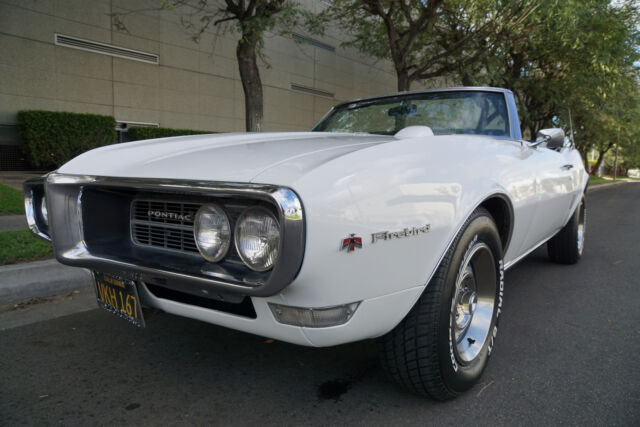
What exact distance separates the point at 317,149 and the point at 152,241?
2.71 feet

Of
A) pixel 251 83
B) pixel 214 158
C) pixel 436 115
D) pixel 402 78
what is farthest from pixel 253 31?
pixel 214 158

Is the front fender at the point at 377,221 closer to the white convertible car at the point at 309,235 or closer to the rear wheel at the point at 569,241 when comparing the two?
the white convertible car at the point at 309,235

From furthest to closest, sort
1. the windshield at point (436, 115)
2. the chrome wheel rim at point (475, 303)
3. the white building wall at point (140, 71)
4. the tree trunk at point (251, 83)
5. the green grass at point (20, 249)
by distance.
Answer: the white building wall at point (140, 71)
the tree trunk at point (251, 83)
the green grass at point (20, 249)
the windshield at point (436, 115)
the chrome wheel rim at point (475, 303)

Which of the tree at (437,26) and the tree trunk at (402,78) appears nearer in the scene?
the tree at (437,26)

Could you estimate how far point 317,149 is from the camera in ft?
5.75

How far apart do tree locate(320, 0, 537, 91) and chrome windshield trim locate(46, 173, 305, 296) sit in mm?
8832

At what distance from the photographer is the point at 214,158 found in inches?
67.8

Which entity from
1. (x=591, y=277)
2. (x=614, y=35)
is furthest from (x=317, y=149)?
(x=614, y=35)

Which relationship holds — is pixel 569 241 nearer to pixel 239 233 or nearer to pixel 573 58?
pixel 239 233

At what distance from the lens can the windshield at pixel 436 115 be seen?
2885mm

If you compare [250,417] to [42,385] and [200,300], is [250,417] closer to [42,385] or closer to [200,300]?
[200,300]

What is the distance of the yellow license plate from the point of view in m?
1.79

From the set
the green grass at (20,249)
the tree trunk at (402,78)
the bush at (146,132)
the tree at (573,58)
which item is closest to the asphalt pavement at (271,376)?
the green grass at (20,249)

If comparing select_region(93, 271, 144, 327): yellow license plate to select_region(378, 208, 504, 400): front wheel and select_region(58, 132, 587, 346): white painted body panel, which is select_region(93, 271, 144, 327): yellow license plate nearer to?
select_region(58, 132, 587, 346): white painted body panel
